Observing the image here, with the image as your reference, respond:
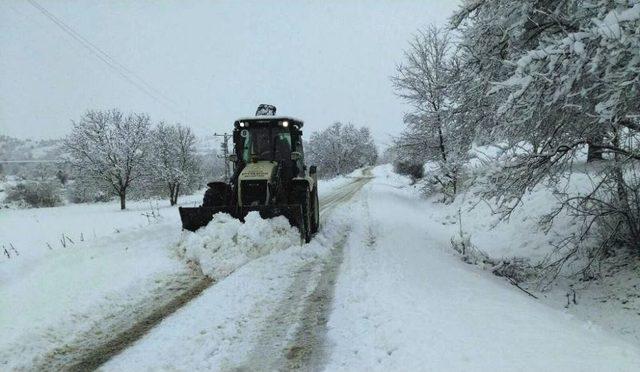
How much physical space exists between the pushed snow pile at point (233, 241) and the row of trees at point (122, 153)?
30.7 m

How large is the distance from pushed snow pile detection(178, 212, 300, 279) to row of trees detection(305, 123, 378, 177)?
70.7m

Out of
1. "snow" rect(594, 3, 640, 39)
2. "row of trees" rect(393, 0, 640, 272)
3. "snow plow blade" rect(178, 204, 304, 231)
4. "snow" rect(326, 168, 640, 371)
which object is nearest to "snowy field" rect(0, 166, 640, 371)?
"snow" rect(326, 168, 640, 371)

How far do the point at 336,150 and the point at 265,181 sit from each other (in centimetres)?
7450

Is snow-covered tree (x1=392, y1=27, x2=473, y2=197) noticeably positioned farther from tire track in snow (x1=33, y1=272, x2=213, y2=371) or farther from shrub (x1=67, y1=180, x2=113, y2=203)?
shrub (x1=67, y1=180, x2=113, y2=203)

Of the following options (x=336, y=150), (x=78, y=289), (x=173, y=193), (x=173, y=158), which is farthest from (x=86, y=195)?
(x=78, y=289)

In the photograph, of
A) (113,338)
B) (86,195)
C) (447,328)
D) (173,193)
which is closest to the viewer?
(447,328)

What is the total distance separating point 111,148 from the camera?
35.8 metres

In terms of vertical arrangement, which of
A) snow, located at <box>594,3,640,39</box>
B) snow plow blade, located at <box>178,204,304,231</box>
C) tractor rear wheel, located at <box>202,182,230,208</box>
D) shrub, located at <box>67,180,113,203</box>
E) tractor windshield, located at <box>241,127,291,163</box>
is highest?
snow, located at <box>594,3,640,39</box>

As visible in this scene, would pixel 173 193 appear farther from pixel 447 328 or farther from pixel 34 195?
pixel 447 328

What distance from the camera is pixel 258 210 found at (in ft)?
28.0

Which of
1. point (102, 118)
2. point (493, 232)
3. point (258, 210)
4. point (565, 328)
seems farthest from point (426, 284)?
point (102, 118)

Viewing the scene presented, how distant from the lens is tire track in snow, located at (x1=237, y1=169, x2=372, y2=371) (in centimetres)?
404

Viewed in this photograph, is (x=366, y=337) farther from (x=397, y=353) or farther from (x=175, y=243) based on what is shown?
(x=175, y=243)

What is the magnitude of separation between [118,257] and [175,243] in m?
1.20
